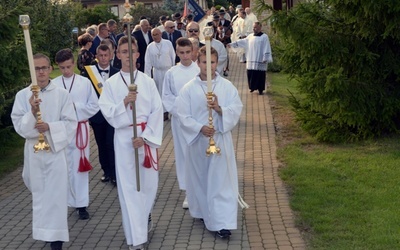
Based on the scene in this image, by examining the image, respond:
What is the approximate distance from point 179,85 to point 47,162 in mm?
2505

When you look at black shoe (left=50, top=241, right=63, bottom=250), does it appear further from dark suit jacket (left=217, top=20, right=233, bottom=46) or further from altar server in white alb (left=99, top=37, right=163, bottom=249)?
dark suit jacket (left=217, top=20, right=233, bottom=46)

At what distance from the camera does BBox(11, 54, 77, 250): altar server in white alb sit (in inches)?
300

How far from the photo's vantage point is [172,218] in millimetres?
8906

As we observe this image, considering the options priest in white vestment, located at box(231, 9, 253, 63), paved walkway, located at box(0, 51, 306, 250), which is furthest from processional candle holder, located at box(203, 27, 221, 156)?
priest in white vestment, located at box(231, 9, 253, 63)

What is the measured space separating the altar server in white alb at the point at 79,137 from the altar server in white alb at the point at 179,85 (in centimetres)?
95

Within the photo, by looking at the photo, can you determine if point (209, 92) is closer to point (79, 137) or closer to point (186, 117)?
point (186, 117)

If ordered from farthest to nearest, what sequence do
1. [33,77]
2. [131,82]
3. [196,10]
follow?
[196,10], [131,82], [33,77]

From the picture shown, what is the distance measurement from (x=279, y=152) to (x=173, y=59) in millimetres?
4576

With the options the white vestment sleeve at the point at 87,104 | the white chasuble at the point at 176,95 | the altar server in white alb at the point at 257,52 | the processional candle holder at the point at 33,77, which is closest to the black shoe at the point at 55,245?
the processional candle holder at the point at 33,77

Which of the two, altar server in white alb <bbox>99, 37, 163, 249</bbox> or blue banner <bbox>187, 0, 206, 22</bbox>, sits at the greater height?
altar server in white alb <bbox>99, 37, 163, 249</bbox>

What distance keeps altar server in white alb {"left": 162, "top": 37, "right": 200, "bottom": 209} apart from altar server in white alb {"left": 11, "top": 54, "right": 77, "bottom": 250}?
6.51ft

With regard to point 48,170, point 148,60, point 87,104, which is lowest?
point 148,60

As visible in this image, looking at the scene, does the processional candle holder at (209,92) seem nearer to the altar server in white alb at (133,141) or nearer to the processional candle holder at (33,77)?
the altar server in white alb at (133,141)

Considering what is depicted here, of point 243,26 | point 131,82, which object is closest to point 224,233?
point 131,82
